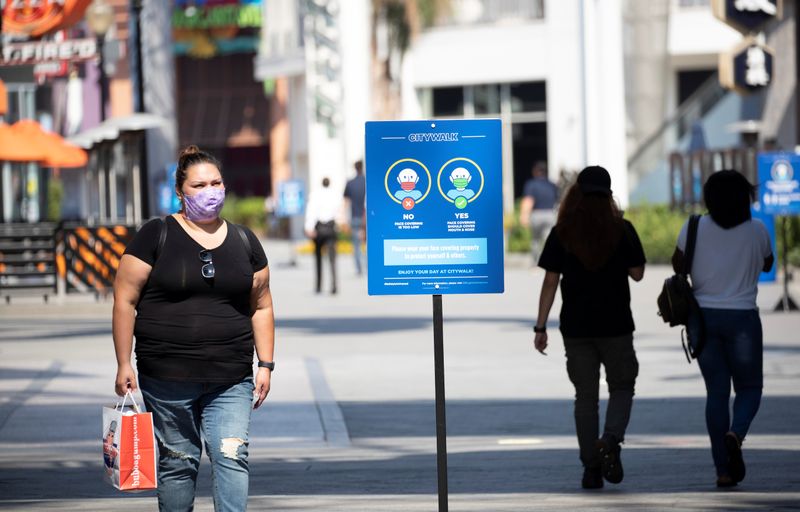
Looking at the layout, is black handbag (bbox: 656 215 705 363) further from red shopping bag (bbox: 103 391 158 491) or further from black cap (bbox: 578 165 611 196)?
red shopping bag (bbox: 103 391 158 491)

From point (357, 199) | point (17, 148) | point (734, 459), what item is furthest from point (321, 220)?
point (734, 459)

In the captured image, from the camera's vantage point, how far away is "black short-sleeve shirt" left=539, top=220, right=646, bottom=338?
29.6ft

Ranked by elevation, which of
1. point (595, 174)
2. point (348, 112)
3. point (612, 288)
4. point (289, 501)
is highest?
point (348, 112)

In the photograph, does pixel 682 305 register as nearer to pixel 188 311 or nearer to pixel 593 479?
pixel 593 479

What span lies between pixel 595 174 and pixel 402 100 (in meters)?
42.4

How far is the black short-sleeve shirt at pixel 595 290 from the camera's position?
9031 mm

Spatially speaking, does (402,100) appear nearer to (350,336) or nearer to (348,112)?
(348,112)

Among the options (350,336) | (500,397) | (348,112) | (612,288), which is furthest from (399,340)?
(348,112)

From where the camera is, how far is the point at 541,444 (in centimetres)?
1088

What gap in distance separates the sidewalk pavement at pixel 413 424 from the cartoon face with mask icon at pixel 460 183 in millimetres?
1815

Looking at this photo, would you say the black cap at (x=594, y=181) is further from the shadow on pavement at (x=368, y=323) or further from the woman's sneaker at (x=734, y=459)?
the shadow on pavement at (x=368, y=323)

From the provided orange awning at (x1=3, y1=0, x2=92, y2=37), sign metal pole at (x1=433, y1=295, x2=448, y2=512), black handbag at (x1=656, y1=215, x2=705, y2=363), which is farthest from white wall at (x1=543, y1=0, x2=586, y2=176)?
sign metal pole at (x1=433, y1=295, x2=448, y2=512)

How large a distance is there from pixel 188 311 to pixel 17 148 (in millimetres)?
27122

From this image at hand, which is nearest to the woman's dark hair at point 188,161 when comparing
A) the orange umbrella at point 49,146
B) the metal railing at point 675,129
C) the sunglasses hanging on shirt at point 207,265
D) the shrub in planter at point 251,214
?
the sunglasses hanging on shirt at point 207,265
